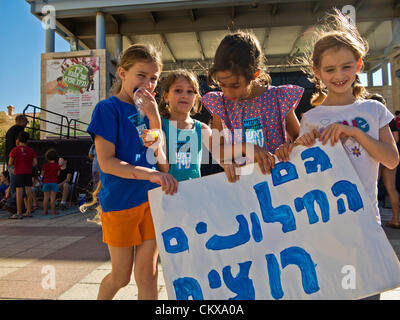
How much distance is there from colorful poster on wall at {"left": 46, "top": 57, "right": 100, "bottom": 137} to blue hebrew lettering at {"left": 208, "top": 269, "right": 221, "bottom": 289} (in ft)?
41.2

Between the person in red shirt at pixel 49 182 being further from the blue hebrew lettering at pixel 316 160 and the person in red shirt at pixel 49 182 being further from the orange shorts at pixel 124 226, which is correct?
the blue hebrew lettering at pixel 316 160

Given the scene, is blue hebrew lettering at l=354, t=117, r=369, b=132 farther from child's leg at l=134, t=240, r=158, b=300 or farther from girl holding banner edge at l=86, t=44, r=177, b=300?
child's leg at l=134, t=240, r=158, b=300

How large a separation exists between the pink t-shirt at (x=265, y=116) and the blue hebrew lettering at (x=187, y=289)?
0.71 m

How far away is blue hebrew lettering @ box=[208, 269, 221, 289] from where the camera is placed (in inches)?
51.6

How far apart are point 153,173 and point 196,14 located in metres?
14.7

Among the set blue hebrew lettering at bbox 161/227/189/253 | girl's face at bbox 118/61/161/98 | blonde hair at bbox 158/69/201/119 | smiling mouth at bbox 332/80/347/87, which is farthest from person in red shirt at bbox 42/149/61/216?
smiling mouth at bbox 332/80/347/87

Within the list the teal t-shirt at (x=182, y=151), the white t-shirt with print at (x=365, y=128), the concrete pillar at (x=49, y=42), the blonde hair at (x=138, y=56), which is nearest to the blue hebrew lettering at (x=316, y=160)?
the white t-shirt with print at (x=365, y=128)

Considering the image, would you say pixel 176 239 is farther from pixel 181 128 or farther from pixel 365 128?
pixel 365 128

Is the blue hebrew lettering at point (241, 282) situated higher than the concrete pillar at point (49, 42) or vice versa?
the concrete pillar at point (49, 42)

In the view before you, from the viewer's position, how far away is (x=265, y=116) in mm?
1561

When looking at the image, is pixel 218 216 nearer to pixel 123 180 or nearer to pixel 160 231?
pixel 160 231

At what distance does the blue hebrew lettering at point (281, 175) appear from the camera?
139 centimetres

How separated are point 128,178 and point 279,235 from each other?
755 mm

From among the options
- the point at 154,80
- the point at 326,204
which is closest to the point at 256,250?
the point at 326,204
